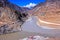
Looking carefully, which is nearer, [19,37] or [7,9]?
[19,37]

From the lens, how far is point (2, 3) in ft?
7.07

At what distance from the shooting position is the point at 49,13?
2.06 meters

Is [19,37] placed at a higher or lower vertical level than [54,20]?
lower

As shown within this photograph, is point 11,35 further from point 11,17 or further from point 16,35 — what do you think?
point 11,17

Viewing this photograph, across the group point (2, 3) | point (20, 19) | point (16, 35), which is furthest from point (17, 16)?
point (16, 35)

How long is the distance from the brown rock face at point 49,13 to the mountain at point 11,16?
17cm

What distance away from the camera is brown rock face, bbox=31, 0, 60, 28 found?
1.94 m

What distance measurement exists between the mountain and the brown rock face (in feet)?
0.55

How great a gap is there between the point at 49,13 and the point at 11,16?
545mm

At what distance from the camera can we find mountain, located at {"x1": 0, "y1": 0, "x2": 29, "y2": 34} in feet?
6.30

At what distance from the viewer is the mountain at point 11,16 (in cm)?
192

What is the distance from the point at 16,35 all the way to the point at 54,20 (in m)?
0.56

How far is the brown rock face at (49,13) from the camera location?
76.5 inches

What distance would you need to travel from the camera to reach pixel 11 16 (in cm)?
208
